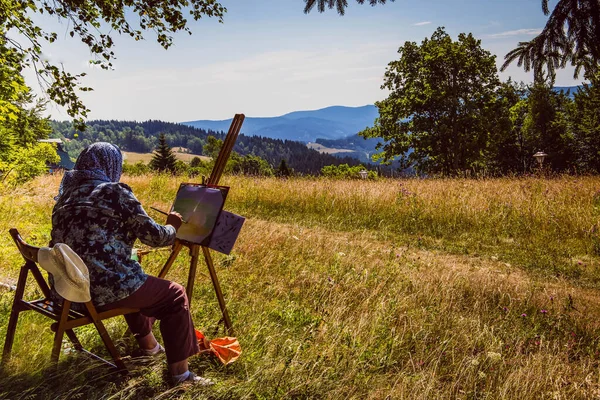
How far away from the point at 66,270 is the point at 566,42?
4.59m

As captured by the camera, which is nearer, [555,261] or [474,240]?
[555,261]

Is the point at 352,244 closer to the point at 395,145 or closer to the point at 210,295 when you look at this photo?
the point at 210,295

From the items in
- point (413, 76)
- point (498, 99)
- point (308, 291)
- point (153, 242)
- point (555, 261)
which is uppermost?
point (413, 76)

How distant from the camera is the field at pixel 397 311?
9.68 feet

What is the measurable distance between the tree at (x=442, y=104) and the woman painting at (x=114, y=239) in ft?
90.9

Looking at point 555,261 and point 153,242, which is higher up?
point 153,242

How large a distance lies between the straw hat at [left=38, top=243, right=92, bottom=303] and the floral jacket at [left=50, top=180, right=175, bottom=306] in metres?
0.19

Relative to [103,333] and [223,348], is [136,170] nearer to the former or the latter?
[223,348]

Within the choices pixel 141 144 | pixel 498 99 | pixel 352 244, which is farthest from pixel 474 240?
pixel 141 144

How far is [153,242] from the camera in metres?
2.69

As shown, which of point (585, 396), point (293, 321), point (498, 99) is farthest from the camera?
point (498, 99)

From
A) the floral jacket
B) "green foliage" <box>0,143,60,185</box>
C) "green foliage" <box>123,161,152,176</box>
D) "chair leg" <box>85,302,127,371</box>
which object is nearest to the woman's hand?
the floral jacket

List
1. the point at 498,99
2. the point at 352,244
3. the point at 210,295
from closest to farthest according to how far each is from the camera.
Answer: the point at 210,295, the point at 352,244, the point at 498,99

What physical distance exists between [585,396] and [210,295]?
3.30 m
